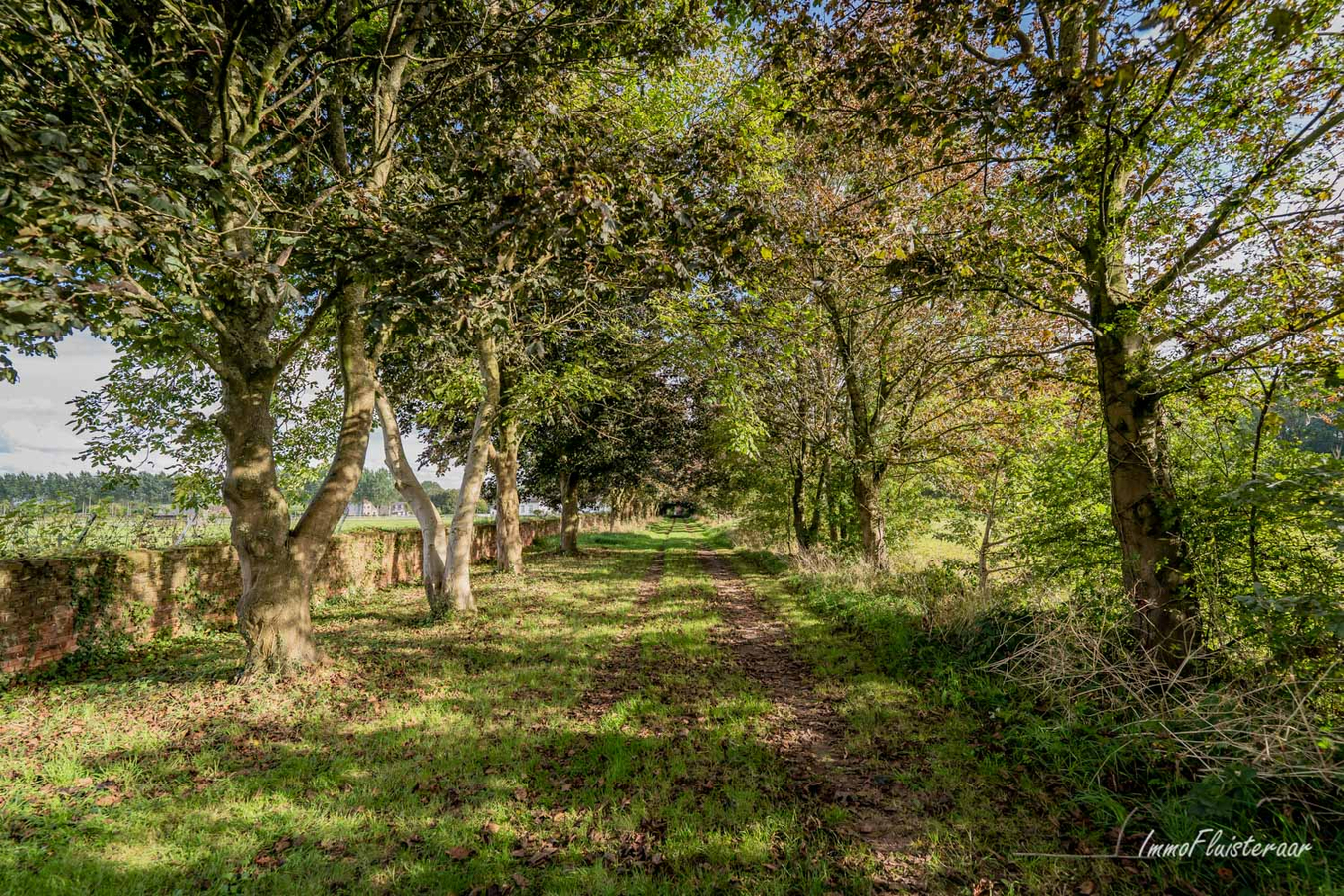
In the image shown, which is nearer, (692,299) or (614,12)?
(614,12)

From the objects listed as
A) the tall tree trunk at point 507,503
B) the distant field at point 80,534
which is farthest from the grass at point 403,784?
the tall tree trunk at point 507,503

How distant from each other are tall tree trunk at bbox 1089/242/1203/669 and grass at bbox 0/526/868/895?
432cm

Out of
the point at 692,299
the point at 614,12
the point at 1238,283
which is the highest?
the point at 614,12

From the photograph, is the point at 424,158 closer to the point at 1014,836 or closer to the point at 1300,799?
the point at 1014,836

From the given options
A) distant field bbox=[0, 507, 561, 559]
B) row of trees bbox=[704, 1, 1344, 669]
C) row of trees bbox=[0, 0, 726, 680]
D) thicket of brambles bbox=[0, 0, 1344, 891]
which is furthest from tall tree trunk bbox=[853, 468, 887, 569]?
distant field bbox=[0, 507, 561, 559]

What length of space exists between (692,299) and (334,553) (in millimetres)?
11708

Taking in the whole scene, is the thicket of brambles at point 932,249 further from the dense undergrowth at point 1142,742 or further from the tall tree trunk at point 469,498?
the tall tree trunk at point 469,498

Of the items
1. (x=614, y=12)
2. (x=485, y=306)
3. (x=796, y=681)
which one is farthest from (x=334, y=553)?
(x=614, y=12)

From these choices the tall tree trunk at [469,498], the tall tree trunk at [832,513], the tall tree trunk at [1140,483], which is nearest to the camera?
the tall tree trunk at [1140,483]

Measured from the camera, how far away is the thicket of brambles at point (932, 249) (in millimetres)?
4074

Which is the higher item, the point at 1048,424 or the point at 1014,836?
the point at 1048,424

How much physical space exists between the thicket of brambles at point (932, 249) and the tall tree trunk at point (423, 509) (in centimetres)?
273

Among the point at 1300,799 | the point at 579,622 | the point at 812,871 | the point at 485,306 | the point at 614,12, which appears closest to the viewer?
the point at 1300,799

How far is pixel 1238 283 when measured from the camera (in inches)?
204
